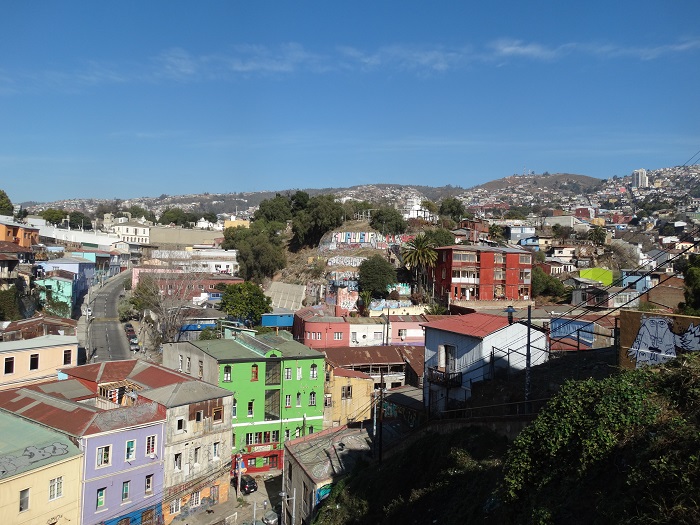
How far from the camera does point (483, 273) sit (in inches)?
1857

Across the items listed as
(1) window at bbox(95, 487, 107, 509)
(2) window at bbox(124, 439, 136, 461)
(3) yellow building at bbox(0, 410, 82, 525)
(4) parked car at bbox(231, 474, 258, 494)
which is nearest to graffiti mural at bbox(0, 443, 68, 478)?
(3) yellow building at bbox(0, 410, 82, 525)

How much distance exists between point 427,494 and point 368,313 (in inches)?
1285

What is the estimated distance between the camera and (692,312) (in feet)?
86.8

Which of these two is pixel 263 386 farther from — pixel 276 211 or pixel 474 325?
pixel 276 211

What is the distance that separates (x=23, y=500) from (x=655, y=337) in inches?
679

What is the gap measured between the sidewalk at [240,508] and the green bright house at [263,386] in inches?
72.7

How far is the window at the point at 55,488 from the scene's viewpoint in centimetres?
1805

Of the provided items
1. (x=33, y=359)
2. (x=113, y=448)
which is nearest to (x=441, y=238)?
(x=33, y=359)

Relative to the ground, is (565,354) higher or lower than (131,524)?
higher

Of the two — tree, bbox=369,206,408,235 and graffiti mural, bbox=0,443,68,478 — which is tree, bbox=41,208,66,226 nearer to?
tree, bbox=369,206,408,235

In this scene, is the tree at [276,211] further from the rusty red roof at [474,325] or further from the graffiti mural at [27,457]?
the graffiti mural at [27,457]

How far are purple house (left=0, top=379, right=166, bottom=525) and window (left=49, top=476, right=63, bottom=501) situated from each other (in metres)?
0.73

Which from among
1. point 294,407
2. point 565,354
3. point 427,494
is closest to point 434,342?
point 565,354

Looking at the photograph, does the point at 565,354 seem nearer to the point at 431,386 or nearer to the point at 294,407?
the point at 431,386
